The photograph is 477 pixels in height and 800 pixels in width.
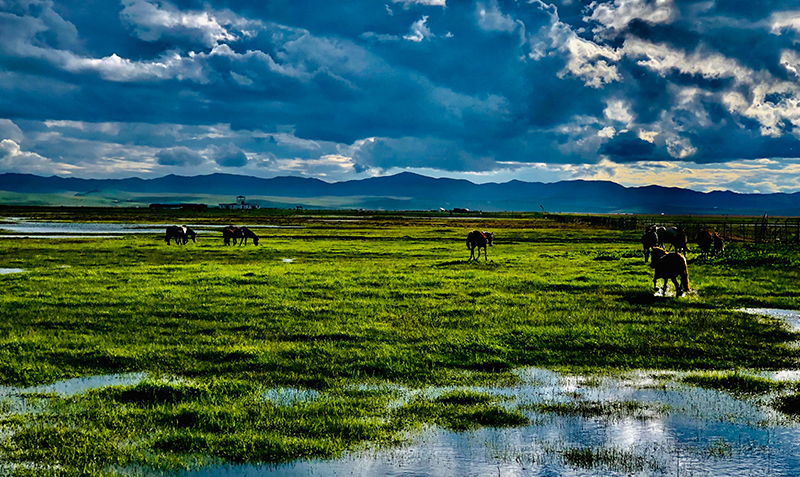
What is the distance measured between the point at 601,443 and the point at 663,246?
43.2 metres

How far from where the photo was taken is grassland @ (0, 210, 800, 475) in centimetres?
845

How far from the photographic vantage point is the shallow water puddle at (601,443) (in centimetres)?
738

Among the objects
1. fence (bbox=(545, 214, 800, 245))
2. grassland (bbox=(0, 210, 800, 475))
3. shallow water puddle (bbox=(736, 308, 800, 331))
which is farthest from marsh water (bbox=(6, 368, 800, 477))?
fence (bbox=(545, 214, 800, 245))

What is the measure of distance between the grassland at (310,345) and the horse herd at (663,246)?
35.9 inches

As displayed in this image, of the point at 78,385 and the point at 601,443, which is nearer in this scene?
the point at 601,443

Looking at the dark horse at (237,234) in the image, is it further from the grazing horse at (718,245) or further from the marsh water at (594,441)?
the marsh water at (594,441)

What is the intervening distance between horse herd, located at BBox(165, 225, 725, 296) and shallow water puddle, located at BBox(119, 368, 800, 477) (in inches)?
430

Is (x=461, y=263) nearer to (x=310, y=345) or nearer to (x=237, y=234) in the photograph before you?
(x=310, y=345)

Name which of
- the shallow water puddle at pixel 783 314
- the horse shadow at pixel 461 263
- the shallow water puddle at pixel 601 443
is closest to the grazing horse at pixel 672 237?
the horse shadow at pixel 461 263

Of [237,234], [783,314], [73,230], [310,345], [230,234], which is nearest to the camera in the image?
[310,345]

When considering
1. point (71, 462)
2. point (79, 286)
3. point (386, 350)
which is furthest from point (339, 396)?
point (79, 286)

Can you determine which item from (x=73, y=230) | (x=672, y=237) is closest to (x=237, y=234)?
(x=73, y=230)

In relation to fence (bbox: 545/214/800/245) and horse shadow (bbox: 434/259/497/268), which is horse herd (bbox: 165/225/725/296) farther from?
fence (bbox: 545/214/800/245)

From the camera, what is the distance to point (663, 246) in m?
47.3
